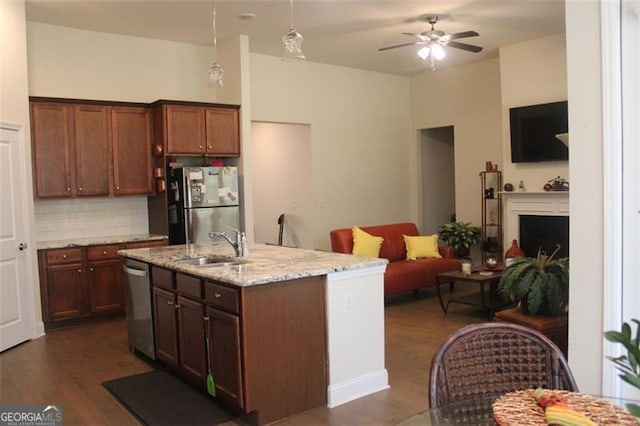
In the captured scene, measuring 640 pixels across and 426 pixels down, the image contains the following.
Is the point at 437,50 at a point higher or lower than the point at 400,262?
higher

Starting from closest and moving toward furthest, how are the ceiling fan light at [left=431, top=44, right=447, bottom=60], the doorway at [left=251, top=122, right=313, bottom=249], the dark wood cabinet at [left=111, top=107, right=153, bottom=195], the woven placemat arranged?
the woven placemat → the ceiling fan light at [left=431, top=44, right=447, bottom=60] → the dark wood cabinet at [left=111, top=107, right=153, bottom=195] → the doorway at [left=251, top=122, right=313, bottom=249]

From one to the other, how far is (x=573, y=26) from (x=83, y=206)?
549 centimetres

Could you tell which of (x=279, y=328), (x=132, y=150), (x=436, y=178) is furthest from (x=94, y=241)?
(x=436, y=178)

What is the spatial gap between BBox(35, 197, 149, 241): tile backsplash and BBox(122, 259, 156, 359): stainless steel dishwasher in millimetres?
1908

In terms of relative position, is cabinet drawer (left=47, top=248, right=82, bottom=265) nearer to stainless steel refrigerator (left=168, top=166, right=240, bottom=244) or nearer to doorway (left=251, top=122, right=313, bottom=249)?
stainless steel refrigerator (left=168, top=166, right=240, bottom=244)

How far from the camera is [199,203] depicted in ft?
20.2

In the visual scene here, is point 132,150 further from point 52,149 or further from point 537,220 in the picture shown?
point 537,220

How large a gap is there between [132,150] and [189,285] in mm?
3108

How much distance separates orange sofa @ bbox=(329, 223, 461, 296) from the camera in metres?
6.23

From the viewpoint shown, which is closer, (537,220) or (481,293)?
(481,293)

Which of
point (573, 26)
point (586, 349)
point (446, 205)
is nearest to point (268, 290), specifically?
point (586, 349)

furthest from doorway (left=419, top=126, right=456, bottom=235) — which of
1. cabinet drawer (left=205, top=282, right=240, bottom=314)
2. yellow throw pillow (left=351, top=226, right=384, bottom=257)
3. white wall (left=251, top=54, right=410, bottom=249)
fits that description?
cabinet drawer (left=205, top=282, right=240, bottom=314)

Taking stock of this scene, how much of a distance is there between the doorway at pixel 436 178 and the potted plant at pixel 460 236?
1.26 meters

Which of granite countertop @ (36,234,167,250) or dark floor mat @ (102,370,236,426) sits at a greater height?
granite countertop @ (36,234,167,250)
